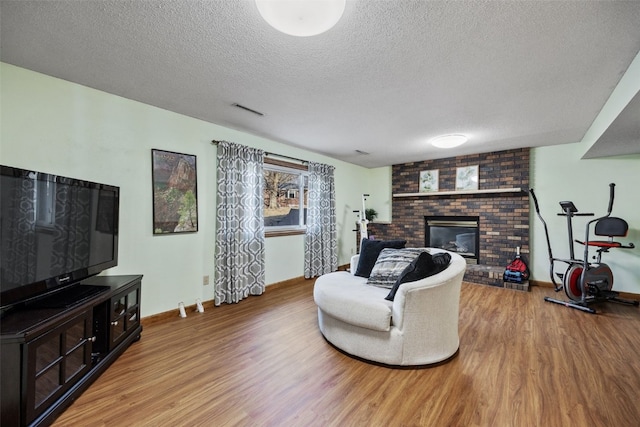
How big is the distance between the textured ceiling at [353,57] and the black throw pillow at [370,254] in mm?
1442

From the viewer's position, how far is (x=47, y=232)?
5.50 feet

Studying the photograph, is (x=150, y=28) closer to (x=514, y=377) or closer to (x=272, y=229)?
(x=272, y=229)

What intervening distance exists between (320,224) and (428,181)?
2.40 m

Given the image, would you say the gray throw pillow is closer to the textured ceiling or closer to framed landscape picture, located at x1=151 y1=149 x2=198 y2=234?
the textured ceiling

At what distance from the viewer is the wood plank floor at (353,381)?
5.04 ft

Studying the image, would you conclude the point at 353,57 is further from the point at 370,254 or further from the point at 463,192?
the point at 463,192

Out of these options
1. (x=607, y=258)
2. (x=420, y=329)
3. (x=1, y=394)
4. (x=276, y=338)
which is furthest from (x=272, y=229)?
(x=607, y=258)

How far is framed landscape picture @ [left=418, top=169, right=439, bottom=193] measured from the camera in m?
5.31

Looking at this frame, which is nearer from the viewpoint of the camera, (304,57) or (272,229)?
(304,57)

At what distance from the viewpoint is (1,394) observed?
125 cm

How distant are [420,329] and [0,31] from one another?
11.2ft

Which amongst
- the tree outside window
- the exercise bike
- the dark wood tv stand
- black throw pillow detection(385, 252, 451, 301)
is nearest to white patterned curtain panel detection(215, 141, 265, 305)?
the tree outside window

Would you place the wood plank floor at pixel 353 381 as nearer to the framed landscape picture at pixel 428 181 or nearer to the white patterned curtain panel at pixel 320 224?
the white patterned curtain panel at pixel 320 224

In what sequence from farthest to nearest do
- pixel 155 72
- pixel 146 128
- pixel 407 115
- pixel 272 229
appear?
pixel 272 229
pixel 407 115
pixel 146 128
pixel 155 72
